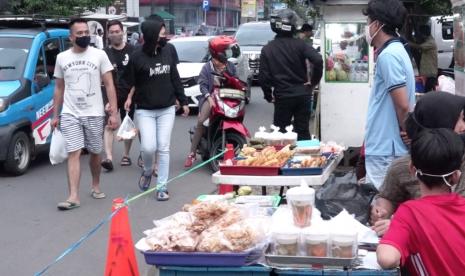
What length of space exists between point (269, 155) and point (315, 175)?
0.53 metres

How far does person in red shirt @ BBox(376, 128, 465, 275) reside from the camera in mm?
2893

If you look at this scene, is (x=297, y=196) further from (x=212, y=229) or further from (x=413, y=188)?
(x=413, y=188)

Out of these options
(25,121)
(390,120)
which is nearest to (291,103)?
(390,120)

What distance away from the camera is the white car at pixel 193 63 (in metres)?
15.7

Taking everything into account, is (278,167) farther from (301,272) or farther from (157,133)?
(157,133)

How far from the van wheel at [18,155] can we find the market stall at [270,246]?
6098 millimetres

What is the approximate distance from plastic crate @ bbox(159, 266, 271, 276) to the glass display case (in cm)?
639

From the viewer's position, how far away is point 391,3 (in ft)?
16.0

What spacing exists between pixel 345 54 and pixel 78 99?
375 cm

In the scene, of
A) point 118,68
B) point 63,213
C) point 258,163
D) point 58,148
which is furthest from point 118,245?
point 118,68

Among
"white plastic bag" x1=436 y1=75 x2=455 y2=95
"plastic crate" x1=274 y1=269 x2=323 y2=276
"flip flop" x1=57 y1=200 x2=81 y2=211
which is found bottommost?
"flip flop" x1=57 y1=200 x2=81 y2=211

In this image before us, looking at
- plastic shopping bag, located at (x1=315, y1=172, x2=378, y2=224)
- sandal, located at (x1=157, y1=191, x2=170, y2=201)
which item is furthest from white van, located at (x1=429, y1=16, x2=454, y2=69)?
plastic shopping bag, located at (x1=315, y1=172, x2=378, y2=224)

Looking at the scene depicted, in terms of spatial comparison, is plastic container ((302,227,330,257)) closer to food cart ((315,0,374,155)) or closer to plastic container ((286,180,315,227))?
plastic container ((286,180,315,227))

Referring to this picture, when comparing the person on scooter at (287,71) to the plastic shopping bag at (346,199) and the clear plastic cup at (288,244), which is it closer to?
the plastic shopping bag at (346,199)
